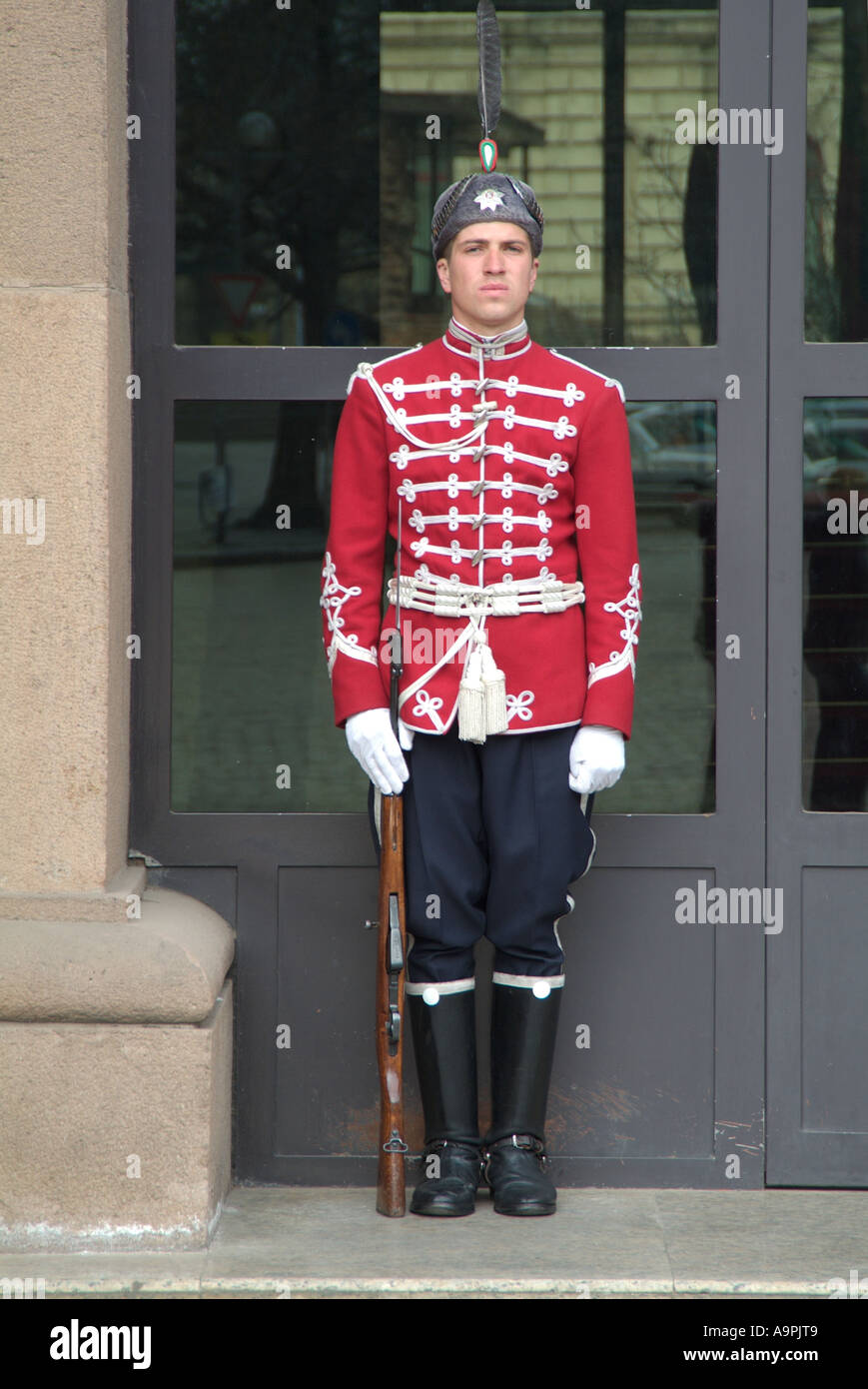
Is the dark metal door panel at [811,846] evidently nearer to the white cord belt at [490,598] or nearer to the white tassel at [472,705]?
the white cord belt at [490,598]

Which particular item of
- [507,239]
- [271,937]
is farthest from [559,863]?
[507,239]

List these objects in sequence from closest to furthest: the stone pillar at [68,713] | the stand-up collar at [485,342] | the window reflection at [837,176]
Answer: the stone pillar at [68,713] < the stand-up collar at [485,342] < the window reflection at [837,176]

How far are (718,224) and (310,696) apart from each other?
132cm

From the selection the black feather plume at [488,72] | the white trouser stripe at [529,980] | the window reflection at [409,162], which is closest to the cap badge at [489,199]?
the black feather plume at [488,72]

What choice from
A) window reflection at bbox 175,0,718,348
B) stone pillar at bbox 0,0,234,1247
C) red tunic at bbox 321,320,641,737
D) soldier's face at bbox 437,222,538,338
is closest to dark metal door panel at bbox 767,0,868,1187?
window reflection at bbox 175,0,718,348

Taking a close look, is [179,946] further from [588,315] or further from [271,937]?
[588,315]

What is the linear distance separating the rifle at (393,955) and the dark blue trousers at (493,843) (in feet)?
0.19

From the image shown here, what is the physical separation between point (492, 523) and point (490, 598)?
0.15 m

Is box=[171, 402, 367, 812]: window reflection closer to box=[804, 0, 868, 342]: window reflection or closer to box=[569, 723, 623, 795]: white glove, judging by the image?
box=[569, 723, 623, 795]: white glove

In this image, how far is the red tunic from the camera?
3.58 metres

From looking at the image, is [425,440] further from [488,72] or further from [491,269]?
[488,72]

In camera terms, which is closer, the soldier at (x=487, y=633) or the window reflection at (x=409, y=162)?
the soldier at (x=487, y=633)

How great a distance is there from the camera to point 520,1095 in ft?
12.1

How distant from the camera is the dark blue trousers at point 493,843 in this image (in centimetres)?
362
